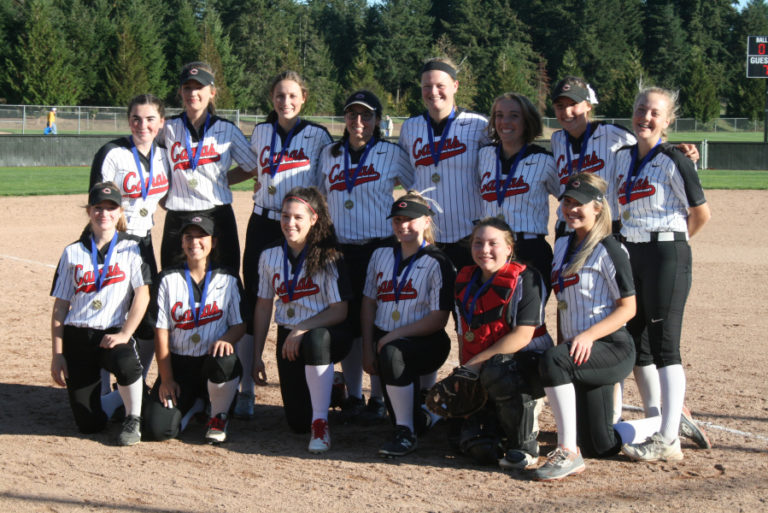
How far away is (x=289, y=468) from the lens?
4.08m

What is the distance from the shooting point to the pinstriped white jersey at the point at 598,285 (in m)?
4.11

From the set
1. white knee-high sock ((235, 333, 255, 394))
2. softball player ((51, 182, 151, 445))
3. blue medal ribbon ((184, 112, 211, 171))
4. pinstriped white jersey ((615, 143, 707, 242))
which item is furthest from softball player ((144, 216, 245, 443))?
pinstriped white jersey ((615, 143, 707, 242))

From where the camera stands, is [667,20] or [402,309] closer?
[402,309]

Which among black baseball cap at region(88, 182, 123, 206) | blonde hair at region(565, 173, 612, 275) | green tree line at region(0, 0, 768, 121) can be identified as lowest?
blonde hair at region(565, 173, 612, 275)

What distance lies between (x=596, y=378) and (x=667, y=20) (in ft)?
254

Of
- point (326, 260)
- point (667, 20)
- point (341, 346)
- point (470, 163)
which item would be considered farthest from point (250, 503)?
point (667, 20)

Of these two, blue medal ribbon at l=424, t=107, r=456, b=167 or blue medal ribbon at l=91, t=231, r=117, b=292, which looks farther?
blue medal ribbon at l=424, t=107, r=456, b=167

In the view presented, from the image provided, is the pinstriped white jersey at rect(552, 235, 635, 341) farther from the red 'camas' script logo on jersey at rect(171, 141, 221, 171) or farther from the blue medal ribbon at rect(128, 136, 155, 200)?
the blue medal ribbon at rect(128, 136, 155, 200)

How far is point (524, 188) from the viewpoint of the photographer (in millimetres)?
4688

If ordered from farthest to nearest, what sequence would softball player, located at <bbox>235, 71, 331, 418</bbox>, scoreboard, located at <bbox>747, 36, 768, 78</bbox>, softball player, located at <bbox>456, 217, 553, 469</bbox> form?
scoreboard, located at <bbox>747, 36, 768, 78</bbox> → softball player, located at <bbox>235, 71, 331, 418</bbox> → softball player, located at <bbox>456, 217, 553, 469</bbox>

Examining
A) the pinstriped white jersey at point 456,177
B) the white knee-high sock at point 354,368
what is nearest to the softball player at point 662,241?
the pinstriped white jersey at point 456,177

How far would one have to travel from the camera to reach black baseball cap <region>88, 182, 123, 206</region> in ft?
14.9

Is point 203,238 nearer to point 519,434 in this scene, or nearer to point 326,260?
point 326,260

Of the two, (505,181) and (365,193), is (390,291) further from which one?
(505,181)
